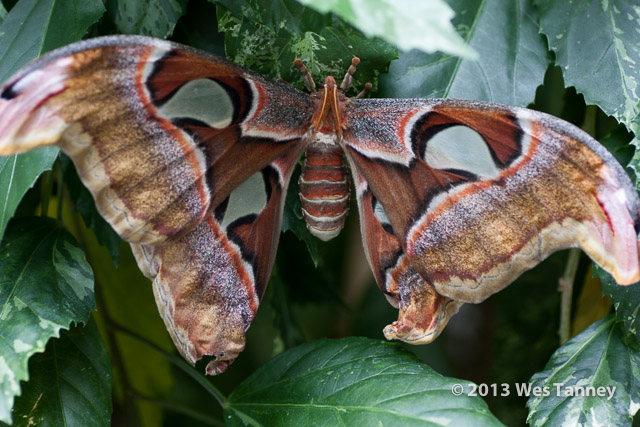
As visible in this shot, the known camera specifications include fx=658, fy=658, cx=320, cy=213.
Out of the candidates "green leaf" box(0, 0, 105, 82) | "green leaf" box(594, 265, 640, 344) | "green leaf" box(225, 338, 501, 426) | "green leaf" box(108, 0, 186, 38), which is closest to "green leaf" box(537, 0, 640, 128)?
"green leaf" box(594, 265, 640, 344)

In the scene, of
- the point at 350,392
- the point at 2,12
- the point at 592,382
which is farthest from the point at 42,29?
the point at 592,382

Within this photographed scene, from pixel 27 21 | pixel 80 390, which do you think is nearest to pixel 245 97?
pixel 27 21

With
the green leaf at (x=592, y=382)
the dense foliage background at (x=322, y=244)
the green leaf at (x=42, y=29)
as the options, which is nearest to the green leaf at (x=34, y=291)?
the dense foliage background at (x=322, y=244)

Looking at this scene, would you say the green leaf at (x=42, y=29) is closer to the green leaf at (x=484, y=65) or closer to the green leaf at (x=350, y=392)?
the green leaf at (x=484, y=65)

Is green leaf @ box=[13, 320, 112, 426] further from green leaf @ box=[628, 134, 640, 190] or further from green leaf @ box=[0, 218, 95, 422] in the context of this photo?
green leaf @ box=[628, 134, 640, 190]

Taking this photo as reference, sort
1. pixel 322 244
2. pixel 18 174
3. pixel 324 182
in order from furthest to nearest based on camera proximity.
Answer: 1. pixel 322 244
2. pixel 324 182
3. pixel 18 174

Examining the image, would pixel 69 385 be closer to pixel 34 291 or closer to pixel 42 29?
pixel 34 291
